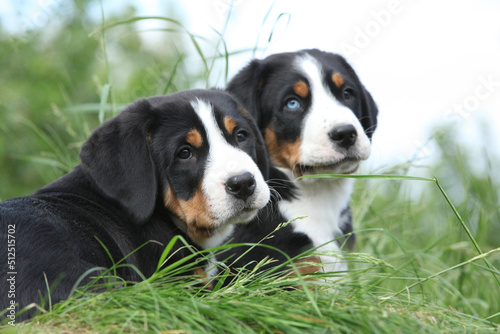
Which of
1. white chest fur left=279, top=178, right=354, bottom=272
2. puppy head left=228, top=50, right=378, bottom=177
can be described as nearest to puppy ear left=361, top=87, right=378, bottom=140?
puppy head left=228, top=50, right=378, bottom=177

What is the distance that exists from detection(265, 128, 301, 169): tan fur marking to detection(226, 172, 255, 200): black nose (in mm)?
796

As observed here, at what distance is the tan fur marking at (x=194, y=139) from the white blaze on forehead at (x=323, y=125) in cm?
81

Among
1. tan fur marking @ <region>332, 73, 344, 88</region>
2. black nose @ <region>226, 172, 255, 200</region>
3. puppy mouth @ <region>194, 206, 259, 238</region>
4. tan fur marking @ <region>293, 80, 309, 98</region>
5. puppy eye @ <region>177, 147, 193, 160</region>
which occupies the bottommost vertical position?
puppy mouth @ <region>194, 206, 259, 238</region>

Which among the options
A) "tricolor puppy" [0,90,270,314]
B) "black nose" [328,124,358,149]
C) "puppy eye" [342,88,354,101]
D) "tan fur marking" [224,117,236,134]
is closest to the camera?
"tricolor puppy" [0,90,270,314]

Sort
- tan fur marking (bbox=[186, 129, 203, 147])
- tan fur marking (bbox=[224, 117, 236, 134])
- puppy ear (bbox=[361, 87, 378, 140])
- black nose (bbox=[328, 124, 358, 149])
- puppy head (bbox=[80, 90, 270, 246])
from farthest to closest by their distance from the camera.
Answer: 1. puppy ear (bbox=[361, 87, 378, 140])
2. black nose (bbox=[328, 124, 358, 149])
3. tan fur marking (bbox=[224, 117, 236, 134])
4. tan fur marking (bbox=[186, 129, 203, 147])
5. puppy head (bbox=[80, 90, 270, 246])

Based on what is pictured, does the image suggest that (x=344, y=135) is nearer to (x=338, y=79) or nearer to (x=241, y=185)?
(x=338, y=79)

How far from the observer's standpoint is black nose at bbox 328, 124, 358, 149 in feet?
13.1

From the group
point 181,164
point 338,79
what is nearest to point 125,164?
point 181,164

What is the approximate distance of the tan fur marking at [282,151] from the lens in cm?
416

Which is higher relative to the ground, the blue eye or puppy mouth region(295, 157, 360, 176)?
the blue eye

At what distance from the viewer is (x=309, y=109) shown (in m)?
4.20

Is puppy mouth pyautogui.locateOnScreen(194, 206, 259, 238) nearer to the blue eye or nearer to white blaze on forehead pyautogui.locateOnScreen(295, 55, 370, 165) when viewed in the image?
white blaze on forehead pyautogui.locateOnScreen(295, 55, 370, 165)

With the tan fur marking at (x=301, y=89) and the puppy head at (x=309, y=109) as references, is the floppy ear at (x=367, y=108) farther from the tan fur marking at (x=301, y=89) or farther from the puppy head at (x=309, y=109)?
the tan fur marking at (x=301, y=89)

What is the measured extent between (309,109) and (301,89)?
0.51 ft
